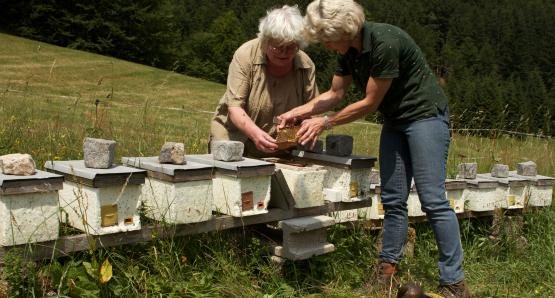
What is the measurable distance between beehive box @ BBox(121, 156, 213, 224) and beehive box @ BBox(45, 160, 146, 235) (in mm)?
170

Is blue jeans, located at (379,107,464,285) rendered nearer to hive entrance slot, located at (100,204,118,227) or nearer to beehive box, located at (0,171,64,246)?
hive entrance slot, located at (100,204,118,227)

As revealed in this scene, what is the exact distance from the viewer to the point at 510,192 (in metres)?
4.36

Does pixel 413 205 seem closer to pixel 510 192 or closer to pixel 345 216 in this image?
pixel 345 216

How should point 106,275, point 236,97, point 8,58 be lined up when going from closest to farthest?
1. point 106,275
2. point 236,97
3. point 8,58

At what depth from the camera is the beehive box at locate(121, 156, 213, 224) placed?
234 centimetres

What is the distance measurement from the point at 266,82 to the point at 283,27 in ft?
1.84

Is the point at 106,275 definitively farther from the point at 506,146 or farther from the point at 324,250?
the point at 506,146

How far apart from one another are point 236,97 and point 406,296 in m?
1.85

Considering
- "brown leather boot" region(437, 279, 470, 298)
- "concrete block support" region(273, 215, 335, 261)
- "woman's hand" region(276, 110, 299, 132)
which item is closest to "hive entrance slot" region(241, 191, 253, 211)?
"concrete block support" region(273, 215, 335, 261)

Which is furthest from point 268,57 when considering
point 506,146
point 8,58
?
point 8,58

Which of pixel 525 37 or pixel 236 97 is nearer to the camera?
pixel 236 97

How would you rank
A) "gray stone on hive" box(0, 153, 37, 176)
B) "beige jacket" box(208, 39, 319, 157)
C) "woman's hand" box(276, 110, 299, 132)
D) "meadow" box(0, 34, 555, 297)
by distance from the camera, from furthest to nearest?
"beige jacket" box(208, 39, 319, 157)
"woman's hand" box(276, 110, 299, 132)
"meadow" box(0, 34, 555, 297)
"gray stone on hive" box(0, 153, 37, 176)

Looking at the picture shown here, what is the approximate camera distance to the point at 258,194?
267 centimetres

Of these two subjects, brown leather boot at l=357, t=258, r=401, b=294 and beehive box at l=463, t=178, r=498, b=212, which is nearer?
brown leather boot at l=357, t=258, r=401, b=294
